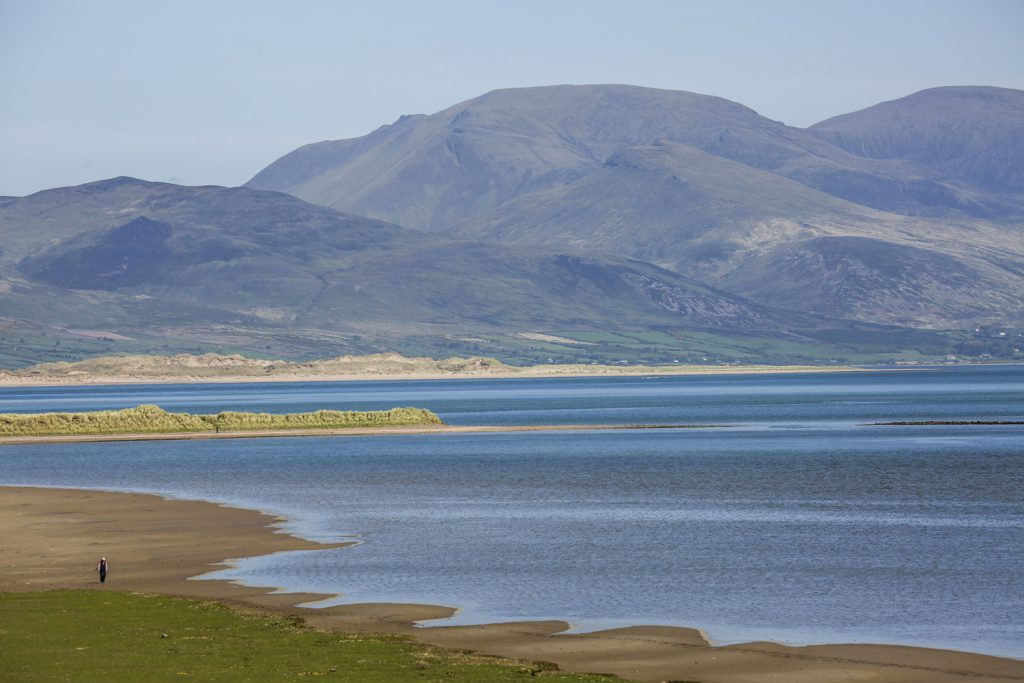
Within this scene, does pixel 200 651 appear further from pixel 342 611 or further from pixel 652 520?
pixel 652 520

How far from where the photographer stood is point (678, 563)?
47.8 meters

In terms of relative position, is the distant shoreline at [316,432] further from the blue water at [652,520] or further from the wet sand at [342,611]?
the wet sand at [342,611]

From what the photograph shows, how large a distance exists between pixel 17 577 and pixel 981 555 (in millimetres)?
32266

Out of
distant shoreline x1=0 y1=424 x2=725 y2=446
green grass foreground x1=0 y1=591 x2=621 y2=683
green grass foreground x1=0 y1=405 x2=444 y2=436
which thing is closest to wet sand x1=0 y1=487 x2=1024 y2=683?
green grass foreground x1=0 y1=591 x2=621 y2=683

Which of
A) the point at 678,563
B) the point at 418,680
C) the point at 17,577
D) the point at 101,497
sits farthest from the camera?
the point at 101,497

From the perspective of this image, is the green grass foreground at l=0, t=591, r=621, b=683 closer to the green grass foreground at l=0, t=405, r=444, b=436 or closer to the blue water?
the blue water

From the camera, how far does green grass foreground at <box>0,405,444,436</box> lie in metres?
128

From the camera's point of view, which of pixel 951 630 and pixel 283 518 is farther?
pixel 283 518

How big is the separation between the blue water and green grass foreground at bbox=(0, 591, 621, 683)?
5287 mm

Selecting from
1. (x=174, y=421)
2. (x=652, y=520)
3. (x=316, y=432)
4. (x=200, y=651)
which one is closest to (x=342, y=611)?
(x=200, y=651)

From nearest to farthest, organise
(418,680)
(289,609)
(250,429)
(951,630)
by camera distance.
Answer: (418,680)
(951,630)
(289,609)
(250,429)

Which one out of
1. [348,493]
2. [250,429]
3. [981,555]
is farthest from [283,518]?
[250,429]

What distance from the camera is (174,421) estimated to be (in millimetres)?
133000

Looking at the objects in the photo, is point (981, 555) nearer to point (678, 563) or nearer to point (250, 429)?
point (678, 563)
